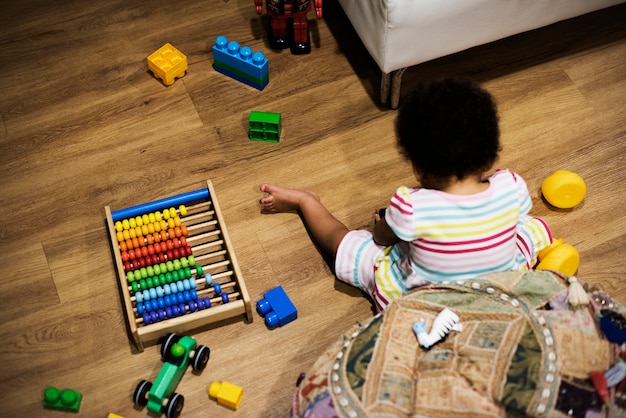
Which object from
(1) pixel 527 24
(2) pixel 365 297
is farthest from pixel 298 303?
(1) pixel 527 24

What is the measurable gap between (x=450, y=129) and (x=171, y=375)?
66 centimetres

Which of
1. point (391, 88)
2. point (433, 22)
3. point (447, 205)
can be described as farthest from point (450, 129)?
point (391, 88)

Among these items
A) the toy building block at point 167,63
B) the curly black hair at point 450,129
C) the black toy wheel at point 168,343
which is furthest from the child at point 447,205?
the toy building block at point 167,63

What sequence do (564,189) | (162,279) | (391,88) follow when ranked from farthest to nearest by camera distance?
(391,88), (564,189), (162,279)

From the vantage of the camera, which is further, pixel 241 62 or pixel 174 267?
pixel 241 62

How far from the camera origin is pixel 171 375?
132 centimetres

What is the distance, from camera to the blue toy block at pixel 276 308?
141 cm

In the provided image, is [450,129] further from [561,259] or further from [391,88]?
[391,88]

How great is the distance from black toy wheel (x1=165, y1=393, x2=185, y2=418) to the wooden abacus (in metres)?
0.13

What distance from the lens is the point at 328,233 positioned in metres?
1.47

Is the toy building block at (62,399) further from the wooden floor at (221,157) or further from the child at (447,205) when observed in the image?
the child at (447,205)

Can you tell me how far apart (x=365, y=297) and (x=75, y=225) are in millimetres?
627

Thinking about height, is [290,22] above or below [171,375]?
above

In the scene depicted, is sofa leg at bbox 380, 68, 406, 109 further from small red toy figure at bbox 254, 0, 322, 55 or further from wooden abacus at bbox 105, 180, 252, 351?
wooden abacus at bbox 105, 180, 252, 351
